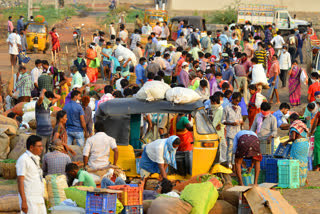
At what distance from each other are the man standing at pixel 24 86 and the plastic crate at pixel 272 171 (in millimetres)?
7352

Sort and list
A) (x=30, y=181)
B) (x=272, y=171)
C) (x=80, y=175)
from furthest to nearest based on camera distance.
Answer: (x=272, y=171) < (x=80, y=175) < (x=30, y=181)

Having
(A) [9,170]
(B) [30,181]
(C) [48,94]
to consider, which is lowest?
(A) [9,170]

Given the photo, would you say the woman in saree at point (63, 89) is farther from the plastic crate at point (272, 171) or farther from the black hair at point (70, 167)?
the plastic crate at point (272, 171)

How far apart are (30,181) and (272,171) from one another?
506 cm

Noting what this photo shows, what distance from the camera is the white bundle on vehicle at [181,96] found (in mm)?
11250

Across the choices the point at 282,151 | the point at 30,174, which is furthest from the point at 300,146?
the point at 30,174

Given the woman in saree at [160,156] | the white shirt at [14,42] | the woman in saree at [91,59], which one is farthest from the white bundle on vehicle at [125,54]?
the woman in saree at [160,156]

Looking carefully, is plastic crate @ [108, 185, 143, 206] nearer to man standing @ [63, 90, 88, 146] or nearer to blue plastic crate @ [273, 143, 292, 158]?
man standing @ [63, 90, 88, 146]

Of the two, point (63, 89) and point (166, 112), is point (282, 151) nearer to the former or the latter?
point (166, 112)

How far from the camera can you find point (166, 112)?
1134 cm

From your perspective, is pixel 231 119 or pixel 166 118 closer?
pixel 166 118

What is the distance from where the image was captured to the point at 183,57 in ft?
64.7

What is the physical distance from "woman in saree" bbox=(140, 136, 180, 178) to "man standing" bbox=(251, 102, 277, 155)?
2.88 meters

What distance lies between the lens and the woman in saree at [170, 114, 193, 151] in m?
11.9
